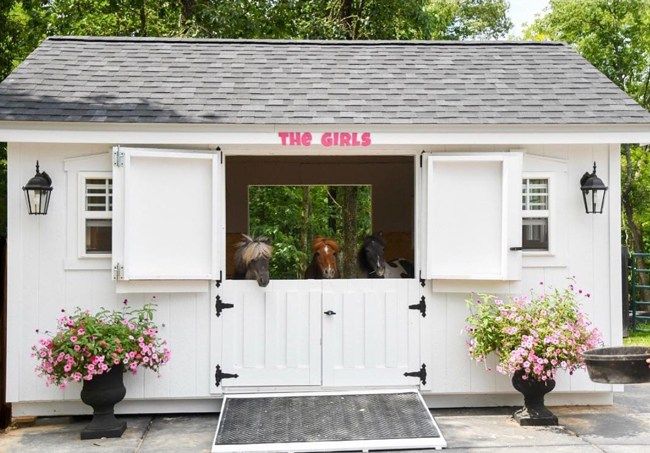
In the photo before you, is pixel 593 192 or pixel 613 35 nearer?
pixel 593 192

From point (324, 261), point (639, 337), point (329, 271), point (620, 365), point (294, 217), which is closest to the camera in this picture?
point (620, 365)

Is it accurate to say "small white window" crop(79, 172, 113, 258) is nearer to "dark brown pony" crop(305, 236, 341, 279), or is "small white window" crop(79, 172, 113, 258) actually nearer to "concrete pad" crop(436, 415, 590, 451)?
"dark brown pony" crop(305, 236, 341, 279)

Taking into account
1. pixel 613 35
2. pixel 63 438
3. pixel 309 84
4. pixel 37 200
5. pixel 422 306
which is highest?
pixel 613 35

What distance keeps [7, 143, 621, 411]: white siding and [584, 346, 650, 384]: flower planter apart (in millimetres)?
1548

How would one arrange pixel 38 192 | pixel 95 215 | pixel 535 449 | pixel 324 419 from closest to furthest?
pixel 535 449 < pixel 324 419 < pixel 38 192 < pixel 95 215

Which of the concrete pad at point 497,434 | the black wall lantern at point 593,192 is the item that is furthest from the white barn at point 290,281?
the concrete pad at point 497,434

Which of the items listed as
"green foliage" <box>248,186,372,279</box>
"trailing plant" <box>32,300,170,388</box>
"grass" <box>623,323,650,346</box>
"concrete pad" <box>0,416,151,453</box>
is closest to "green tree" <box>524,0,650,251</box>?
A: "green foliage" <box>248,186,372,279</box>

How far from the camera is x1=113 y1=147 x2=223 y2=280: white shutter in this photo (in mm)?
Result: 5801

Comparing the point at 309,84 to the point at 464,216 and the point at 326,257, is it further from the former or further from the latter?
the point at 464,216

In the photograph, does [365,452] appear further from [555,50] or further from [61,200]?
[555,50]

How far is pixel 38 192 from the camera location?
5812mm

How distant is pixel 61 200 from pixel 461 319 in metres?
3.43

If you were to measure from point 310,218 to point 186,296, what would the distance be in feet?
40.9

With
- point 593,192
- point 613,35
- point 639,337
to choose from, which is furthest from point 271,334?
point 613,35
